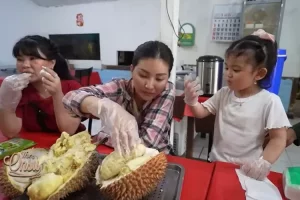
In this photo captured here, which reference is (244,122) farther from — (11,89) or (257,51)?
(11,89)

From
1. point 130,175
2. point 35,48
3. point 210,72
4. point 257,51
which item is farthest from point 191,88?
point 210,72

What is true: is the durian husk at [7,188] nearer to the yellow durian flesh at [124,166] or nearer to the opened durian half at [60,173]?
the opened durian half at [60,173]

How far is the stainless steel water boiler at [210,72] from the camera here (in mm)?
1854

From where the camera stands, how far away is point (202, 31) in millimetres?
2941

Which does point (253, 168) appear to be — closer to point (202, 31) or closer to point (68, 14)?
point (202, 31)

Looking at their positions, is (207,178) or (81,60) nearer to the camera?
(207,178)

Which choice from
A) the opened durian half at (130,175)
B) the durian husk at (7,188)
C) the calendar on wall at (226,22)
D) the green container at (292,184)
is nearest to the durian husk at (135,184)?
the opened durian half at (130,175)

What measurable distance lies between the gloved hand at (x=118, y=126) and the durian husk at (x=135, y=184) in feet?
0.30

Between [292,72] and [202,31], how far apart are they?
4.14ft

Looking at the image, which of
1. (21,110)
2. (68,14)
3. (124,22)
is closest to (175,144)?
(21,110)

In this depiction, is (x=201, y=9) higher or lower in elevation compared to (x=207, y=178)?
higher

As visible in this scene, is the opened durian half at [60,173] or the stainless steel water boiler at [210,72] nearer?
the opened durian half at [60,173]

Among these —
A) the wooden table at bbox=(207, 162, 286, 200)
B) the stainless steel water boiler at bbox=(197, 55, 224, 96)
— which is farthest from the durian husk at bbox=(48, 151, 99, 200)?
the stainless steel water boiler at bbox=(197, 55, 224, 96)

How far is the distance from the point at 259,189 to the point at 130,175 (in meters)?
0.37
